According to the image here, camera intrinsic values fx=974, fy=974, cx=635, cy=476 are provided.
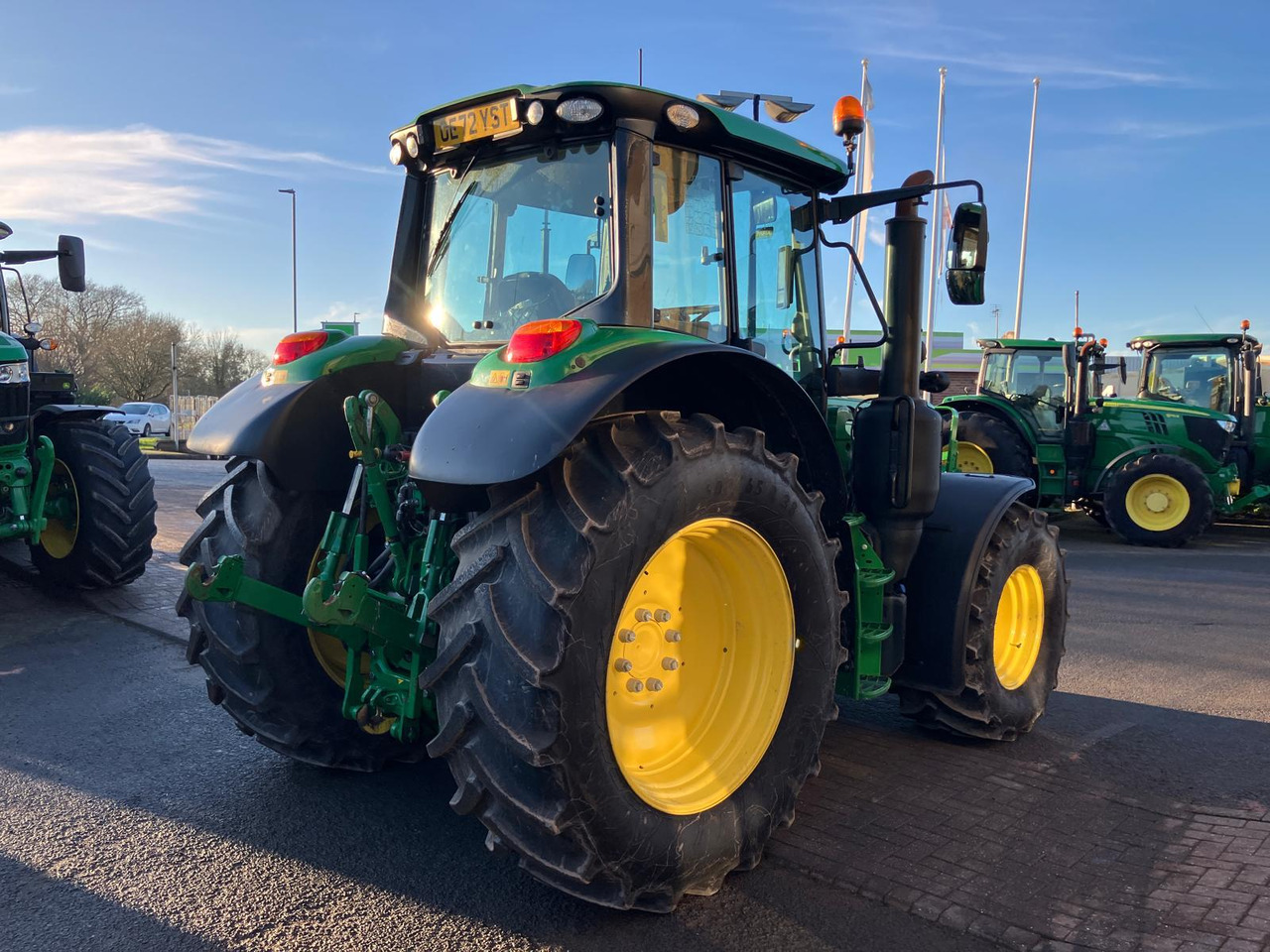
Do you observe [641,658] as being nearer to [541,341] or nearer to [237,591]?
[541,341]

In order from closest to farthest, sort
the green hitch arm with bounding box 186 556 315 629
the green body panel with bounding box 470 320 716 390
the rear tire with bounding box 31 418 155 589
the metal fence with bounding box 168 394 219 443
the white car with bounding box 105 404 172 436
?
the green body panel with bounding box 470 320 716 390, the green hitch arm with bounding box 186 556 315 629, the rear tire with bounding box 31 418 155 589, the white car with bounding box 105 404 172 436, the metal fence with bounding box 168 394 219 443

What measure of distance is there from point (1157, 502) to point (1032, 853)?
32.1ft

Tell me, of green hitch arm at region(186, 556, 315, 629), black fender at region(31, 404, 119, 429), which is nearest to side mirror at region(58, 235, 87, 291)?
black fender at region(31, 404, 119, 429)

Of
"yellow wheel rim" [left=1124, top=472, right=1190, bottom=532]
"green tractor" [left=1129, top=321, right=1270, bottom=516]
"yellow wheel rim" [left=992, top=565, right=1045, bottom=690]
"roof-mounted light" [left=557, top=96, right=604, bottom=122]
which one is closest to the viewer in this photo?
"roof-mounted light" [left=557, top=96, right=604, bottom=122]

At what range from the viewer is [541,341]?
265 cm

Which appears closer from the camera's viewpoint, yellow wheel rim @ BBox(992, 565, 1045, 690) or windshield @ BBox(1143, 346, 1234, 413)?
A: yellow wheel rim @ BBox(992, 565, 1045, 690)

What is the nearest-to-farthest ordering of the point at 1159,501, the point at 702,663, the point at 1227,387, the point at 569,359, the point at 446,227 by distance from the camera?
1. the point at 569,359
2. the point at 702,663
3. the point at 446,227
4. the point at 1159,501
5. the point at 1227,387

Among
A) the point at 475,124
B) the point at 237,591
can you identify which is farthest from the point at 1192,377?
the point at 237,591

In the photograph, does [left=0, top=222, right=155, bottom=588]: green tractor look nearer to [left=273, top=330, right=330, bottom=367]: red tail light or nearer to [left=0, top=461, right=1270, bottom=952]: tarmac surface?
[left=0, top=461, right=1270, bottom=952]: tarmac surface

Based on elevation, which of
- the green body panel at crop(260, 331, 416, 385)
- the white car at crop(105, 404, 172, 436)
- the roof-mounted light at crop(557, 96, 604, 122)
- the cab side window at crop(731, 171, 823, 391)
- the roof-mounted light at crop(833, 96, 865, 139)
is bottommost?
the white car at crop(105, 404, 172, 436)

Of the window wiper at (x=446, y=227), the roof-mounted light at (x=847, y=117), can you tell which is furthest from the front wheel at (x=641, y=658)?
the roof-mounted light at (x=847, y=117)

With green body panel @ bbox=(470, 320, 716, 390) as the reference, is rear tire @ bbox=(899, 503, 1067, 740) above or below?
below

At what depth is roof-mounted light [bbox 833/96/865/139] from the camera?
13.1 feet

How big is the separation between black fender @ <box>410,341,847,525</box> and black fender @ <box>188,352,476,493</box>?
30.8 inches
